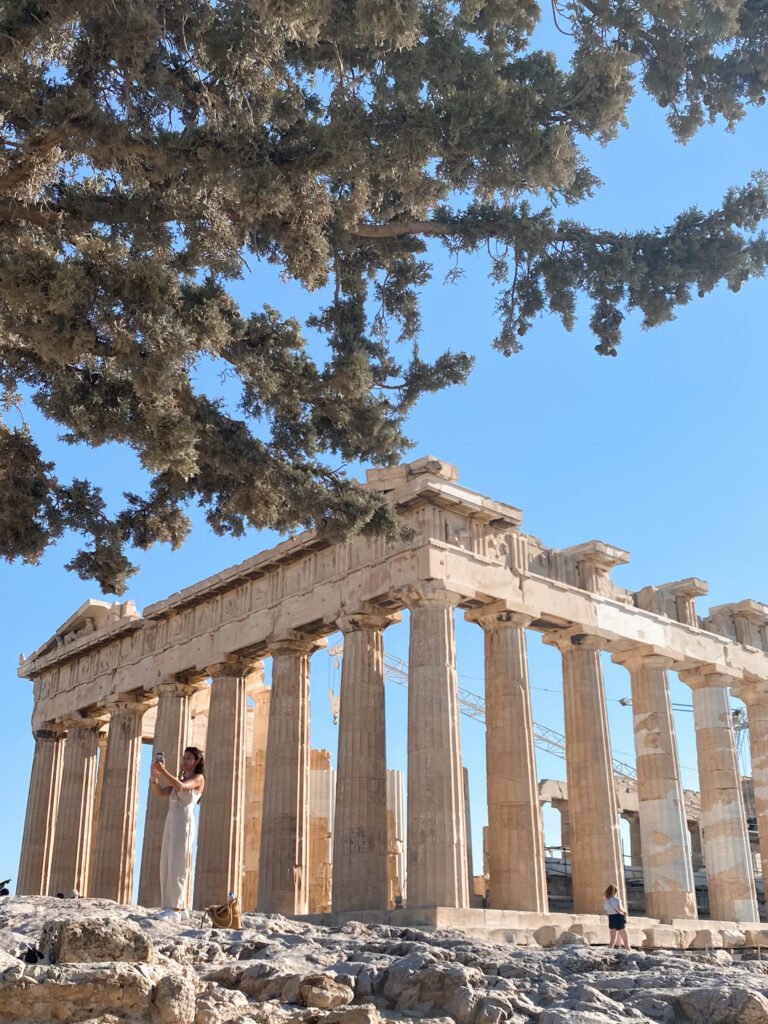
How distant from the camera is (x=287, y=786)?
25016mm

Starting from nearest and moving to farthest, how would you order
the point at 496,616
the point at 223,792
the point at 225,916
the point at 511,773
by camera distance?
the point at 225,916, the point at 511,773, the point at 496,616, the point at 223,792

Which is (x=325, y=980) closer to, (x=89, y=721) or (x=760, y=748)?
(x=760, y=748)

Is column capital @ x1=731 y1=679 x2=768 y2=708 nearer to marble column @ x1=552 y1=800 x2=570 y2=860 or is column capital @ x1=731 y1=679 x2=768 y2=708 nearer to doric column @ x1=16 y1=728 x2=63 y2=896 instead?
marble column @ x1=552 y1=800 x2=570 y2=860

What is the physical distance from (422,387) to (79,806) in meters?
24.1

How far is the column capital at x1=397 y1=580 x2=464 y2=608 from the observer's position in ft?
73.6

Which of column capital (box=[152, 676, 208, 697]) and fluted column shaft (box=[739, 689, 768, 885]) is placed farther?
column capital (box=[152, 676, 208, 697])

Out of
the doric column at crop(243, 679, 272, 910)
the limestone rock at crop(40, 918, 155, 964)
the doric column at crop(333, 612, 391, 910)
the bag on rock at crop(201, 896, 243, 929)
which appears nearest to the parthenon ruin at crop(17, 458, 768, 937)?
the doric column at crop(333, 612, 391, 910)

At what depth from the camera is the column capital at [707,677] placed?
2906cm

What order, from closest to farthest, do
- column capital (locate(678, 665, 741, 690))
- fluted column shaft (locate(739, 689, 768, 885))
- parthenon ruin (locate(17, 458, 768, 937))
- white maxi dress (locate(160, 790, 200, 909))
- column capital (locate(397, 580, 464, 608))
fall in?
white maxi dress (locate(160, 790, 200, 909))
parthenon ruin (locate(17, 458, 768, 937))
column capital (locate(397, 580, 464, 608))
column capital (locate(678, 665, 741, 690))
fluted column shaft (locate(739, 689, 768, 885))

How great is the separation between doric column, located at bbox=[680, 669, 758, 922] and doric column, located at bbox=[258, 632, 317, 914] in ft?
33.1

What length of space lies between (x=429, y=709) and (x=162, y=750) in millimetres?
9757

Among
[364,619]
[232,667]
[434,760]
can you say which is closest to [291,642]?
[232,667]

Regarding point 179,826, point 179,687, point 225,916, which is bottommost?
point 225,916

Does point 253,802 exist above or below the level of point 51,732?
below
